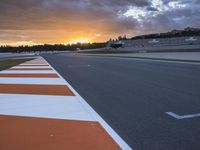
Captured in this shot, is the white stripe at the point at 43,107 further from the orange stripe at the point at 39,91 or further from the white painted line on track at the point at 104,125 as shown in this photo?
the orange stripe at the point at 39,91

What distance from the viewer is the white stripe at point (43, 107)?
6.49 m

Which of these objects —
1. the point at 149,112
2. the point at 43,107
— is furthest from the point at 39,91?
the point at 149,112

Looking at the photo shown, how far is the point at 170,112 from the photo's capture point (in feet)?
21.0

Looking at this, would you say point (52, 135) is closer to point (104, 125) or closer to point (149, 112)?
point (104, 125)

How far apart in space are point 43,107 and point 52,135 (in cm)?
240

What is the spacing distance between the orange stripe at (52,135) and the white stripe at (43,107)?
44 cm

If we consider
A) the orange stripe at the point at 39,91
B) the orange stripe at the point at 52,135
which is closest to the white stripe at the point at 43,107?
the orange stripe at the point at 52,135

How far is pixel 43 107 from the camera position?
288 inches

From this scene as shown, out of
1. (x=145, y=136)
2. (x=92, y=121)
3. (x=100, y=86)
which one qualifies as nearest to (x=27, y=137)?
(x=92, y=121)

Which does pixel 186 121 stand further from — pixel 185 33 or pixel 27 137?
pixel 185 33

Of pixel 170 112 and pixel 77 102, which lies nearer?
pixel 170 112

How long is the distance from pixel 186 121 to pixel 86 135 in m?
2.11

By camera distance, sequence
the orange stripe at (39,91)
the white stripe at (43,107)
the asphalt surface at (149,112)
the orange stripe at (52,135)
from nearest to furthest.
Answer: the orange stripe at (52,135)
the asphalt surface at (149,112)
the white stripe at (43,107)
the orange stripe at (39,91)

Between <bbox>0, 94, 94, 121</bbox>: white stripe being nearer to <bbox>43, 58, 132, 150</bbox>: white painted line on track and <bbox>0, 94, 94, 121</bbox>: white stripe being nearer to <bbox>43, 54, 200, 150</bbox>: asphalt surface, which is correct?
<bbox>43, 58, 132, 150</bbox>: white painted line on track
